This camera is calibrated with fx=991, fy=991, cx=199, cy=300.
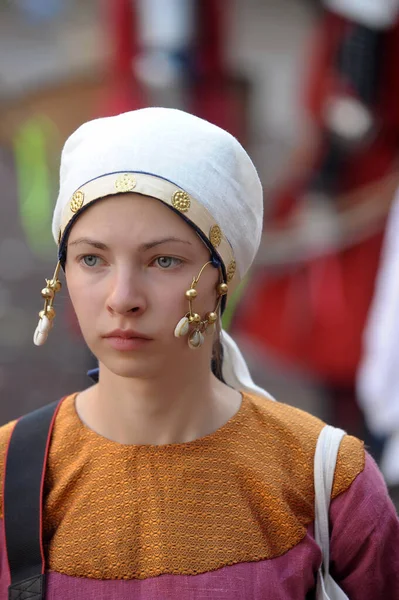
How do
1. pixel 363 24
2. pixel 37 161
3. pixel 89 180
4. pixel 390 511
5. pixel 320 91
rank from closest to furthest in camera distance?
pixel 89 180 < pixel 390 511 < pixel 363 24 < pixel 320 91 < pixel 37 161

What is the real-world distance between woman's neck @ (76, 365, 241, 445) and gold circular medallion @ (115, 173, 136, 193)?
1.16 ft

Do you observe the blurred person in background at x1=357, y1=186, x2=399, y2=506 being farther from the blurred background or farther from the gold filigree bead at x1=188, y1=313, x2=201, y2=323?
the gold filigree bead at x1=188, y1=313, x2=201, y2=323

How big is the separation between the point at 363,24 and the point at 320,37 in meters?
0.61

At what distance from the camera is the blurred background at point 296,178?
4.06 meters

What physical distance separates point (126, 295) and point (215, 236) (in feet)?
0.68

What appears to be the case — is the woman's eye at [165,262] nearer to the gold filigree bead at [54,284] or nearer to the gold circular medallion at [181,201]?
the gold circular medallion at [181,201]

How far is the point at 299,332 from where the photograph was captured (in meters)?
4.45

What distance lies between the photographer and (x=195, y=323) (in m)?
1.72

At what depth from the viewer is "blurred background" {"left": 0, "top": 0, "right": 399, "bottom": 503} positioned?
4.06 meters

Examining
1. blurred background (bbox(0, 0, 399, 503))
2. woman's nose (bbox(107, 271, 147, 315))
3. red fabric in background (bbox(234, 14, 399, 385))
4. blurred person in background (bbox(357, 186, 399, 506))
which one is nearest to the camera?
woman's nose (bbox(107, 271, 147, 315))

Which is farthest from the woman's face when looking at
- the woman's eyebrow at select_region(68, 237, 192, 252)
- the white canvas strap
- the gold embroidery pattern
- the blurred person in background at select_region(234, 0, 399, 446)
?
the blurred person in background at select_region(234, 0, 399, 446)

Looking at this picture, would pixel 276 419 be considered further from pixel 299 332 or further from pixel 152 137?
pixel 299 332

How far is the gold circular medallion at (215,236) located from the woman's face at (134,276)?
0.8 inches

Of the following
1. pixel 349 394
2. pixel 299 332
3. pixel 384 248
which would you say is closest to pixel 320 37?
pixel 384 248
